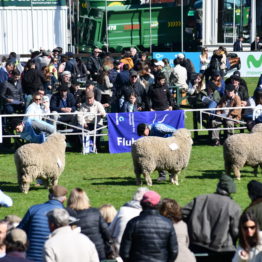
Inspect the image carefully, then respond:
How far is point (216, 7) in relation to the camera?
45.4 m

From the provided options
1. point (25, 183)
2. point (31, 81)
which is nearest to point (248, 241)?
point (25, 183)

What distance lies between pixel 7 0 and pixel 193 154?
1845 centimetres

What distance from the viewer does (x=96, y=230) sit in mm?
11461

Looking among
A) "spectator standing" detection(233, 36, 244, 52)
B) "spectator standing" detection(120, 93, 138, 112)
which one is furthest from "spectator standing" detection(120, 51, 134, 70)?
"spectator standing" detection(233, 36, 244, 52)

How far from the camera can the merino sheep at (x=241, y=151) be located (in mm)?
18047

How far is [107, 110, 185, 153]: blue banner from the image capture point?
2167 centimetres

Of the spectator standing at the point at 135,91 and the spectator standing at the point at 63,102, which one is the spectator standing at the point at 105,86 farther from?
the spectator standing at the point at 63,102

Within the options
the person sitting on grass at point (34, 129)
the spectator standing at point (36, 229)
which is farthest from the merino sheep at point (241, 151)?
the spectator standing at point (36, 229)

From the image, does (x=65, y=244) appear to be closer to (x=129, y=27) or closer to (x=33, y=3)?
(x=33, y=3)

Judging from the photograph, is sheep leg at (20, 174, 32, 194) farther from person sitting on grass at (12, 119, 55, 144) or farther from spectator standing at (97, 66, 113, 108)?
spectator standing at (97, 66, 113, 108)

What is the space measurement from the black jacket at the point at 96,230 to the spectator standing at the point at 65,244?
0.91 m

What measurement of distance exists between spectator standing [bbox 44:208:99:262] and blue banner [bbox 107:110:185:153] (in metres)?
11.2

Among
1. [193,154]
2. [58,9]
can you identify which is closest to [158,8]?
[58,9]

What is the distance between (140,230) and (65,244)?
0.95m
